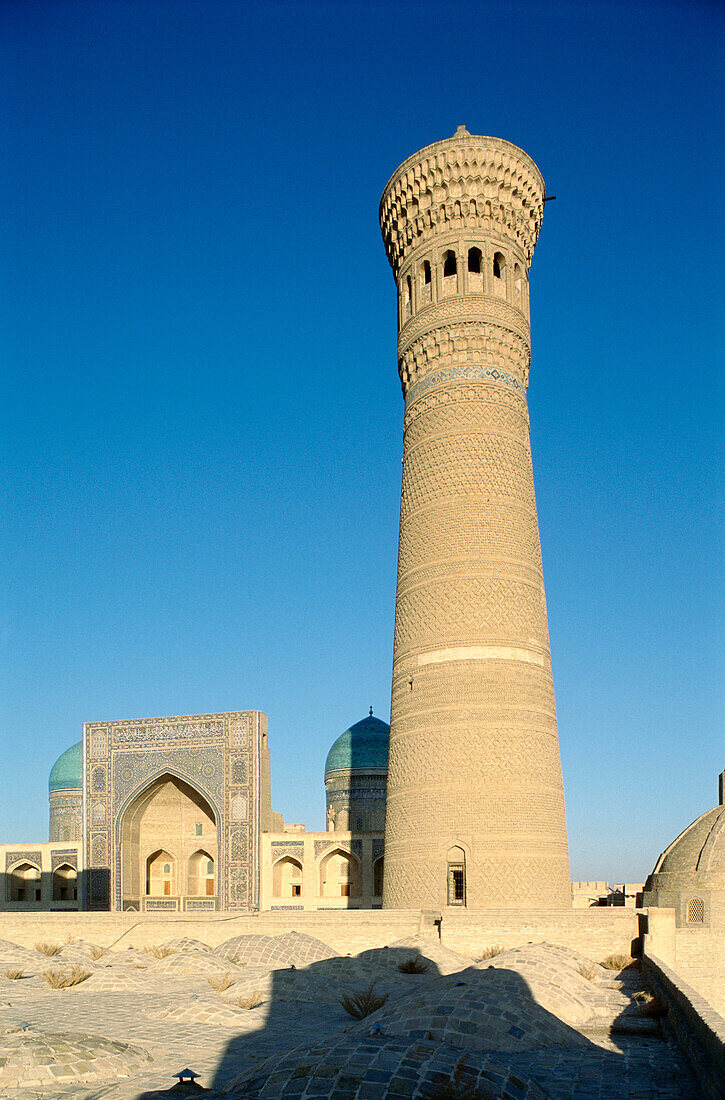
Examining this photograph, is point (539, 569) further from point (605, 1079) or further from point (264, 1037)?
point (605, 1079)

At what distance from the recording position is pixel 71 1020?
7.67 meters

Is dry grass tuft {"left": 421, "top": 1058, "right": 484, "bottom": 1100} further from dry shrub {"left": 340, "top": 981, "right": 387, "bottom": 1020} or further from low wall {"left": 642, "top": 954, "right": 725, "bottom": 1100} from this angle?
dry shrub {"left": 340, "top": 981, "right": 387, "bottom": 1020}

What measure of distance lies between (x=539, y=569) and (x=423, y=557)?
164 centimetres

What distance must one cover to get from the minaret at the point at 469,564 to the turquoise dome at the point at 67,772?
18629 mm

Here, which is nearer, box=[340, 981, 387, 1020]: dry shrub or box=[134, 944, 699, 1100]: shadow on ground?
box=[134, 944, 699, 1100]: shadow on ground

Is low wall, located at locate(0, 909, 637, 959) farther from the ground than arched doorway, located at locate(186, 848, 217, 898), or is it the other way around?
low wall, located at locate(0, 909, 637, 959)

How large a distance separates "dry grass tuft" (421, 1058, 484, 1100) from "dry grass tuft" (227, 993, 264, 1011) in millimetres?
3994

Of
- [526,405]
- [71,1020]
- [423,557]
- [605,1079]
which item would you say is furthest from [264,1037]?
[526,405]

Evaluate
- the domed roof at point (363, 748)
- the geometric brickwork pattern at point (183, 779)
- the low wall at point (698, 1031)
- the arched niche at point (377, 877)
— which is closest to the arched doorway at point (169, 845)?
the geometric brickwork pattern at point (183, 779)

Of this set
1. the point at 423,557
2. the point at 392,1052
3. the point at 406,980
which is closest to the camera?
the point at 392,1052

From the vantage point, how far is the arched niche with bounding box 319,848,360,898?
21781mm

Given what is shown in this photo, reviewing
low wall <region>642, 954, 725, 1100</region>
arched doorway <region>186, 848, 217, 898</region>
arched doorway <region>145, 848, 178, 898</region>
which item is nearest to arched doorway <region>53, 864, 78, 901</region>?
arched doorway <region>145, 848, 178, 898</region>

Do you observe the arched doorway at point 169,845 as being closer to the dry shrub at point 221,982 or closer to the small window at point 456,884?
the small window at point 456,884

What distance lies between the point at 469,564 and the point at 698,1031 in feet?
29.1
